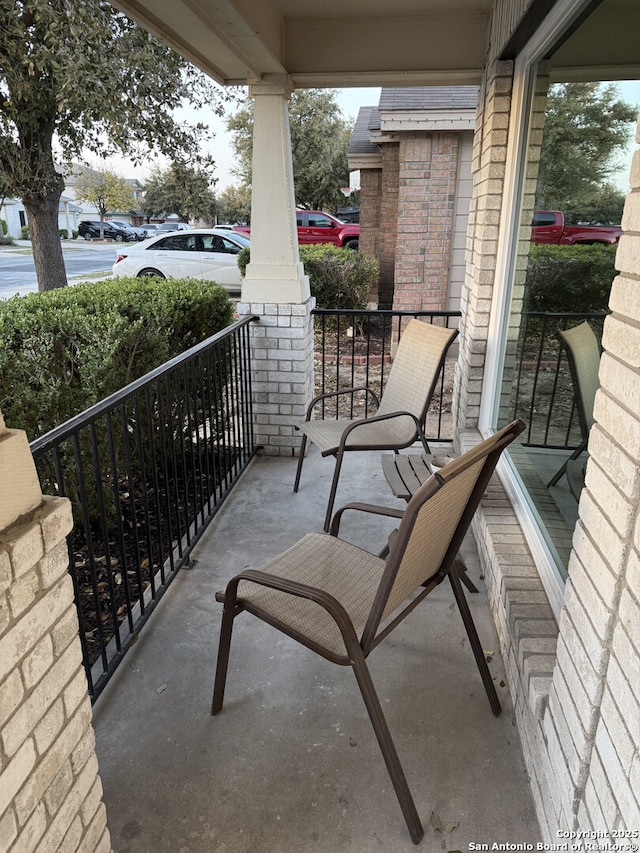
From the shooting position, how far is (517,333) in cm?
292

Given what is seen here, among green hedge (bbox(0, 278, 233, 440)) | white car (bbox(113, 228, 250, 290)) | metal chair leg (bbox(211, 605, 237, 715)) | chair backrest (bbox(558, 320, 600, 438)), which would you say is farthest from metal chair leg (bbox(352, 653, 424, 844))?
white car (bbox(113, 228, 250, 290))

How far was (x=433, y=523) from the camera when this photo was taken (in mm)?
1569

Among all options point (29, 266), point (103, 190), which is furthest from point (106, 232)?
point (29, 266)

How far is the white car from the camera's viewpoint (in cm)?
1158

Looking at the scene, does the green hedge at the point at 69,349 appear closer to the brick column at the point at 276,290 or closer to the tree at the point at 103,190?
the brick column at the point at 276,290

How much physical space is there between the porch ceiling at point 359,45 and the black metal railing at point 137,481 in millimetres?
1458

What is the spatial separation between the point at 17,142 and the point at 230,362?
4264mm

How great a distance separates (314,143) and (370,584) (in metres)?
23.8

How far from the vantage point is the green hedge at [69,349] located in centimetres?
304

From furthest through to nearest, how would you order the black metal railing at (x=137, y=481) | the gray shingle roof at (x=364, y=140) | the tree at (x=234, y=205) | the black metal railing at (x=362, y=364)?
the tree at (x=234, y=205), the gray shingle roof at (x=364, y=140), the black metal railing at (x=362, y=364), the black metal railing at (x=137, y=481)

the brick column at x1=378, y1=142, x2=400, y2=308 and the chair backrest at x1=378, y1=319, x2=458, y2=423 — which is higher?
the brick column at x1=378, y1=142, x2=400, y2=308

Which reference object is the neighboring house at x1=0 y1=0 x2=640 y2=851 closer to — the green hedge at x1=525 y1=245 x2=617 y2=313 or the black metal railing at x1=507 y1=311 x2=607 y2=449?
the black metal railing at x1=507 y1=311 x2=607 y2=449

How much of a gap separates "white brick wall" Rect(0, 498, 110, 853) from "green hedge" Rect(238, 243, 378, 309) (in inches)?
269

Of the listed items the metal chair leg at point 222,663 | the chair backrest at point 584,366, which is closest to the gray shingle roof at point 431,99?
the chair backrest at point 584,366
